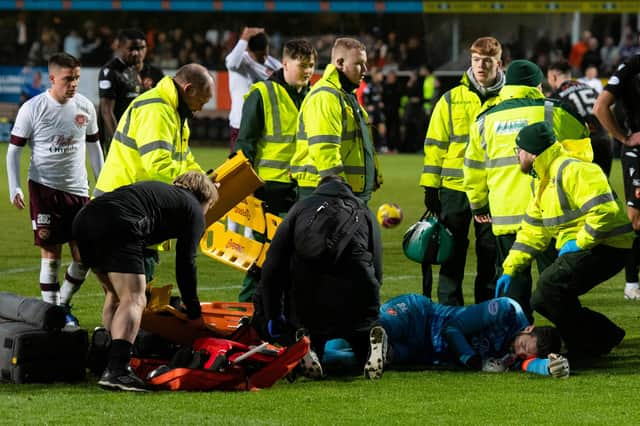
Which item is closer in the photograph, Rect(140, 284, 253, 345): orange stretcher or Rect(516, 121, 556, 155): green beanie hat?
Rect(140, 284, 253, 345): orange stretcher

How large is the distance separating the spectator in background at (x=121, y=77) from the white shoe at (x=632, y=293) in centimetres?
553

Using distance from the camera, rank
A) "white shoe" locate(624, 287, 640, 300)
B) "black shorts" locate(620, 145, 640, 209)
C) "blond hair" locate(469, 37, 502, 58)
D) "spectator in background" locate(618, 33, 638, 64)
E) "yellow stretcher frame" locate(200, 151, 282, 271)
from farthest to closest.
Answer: "spectator in background" locate(618, 33, 638, 64) → "white shoe" locate(624, 287, 640, 300) → "black shorts" locate(620, 145, 640, 209) → "yellow stretcher frame" locate(200, 151, 282, 271) → "blond hair" locate(469, 37, 502, 58)

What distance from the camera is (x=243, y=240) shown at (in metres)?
10.5

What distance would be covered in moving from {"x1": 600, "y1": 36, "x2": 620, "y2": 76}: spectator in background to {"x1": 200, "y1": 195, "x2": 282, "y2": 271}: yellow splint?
23886 mm

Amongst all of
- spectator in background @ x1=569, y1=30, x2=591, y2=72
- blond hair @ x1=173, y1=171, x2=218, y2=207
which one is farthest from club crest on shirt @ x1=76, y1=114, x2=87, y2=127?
spectator in background @ x1=569, y1=30, x2=591, y2=72

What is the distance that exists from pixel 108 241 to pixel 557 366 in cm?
276

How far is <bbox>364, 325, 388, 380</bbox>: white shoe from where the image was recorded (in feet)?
26.7

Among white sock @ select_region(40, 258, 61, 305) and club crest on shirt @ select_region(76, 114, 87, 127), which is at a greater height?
club crest on shirt @ select_region(76, 114, 87, 127)

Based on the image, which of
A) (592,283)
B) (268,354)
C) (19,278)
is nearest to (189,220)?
(268,354)

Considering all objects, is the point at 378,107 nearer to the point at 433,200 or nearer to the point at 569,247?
the point at 433,200

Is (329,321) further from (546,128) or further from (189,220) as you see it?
(546,128)

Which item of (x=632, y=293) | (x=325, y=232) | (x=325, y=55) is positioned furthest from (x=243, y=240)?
(x=325, y=55)

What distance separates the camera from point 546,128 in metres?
8.68

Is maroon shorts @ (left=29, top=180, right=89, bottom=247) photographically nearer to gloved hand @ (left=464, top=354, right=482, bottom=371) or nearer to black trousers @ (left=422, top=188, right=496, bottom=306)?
black trousers @ (left=422, top=188, right=496, bottom=306)
